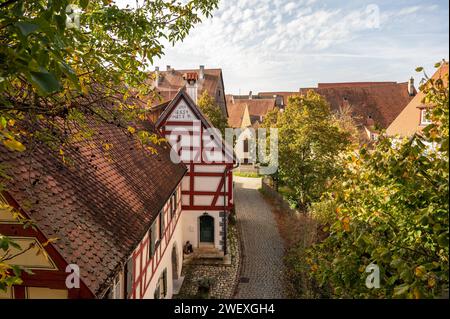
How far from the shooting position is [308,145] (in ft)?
A: 55.9

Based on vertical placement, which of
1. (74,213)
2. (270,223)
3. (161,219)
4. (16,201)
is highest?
(16,201)

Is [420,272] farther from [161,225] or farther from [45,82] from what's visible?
[161,225]

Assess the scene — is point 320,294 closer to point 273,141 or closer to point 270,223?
point 270,223

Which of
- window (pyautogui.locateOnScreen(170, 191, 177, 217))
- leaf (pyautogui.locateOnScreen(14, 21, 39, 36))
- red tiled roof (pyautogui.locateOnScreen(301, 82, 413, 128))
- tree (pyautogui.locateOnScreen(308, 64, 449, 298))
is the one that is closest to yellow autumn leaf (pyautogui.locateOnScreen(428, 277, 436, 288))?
tree (pyautogui.locateOnScreen(308, 64, 449, 298))

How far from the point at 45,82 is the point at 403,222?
166 inches

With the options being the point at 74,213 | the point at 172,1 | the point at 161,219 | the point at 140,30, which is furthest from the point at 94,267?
the point at 161,219

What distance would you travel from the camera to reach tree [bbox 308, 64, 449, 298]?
9.45ft

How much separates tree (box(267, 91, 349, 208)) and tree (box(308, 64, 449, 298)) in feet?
38.7

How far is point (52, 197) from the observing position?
515 cm

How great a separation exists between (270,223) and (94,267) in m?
15.4

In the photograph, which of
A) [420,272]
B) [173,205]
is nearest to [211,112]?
[173,205]

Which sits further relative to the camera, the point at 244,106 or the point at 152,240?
the point at 244,106

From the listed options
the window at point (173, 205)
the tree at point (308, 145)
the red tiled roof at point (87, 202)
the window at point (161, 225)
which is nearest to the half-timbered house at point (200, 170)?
the window at point (173, 205)
